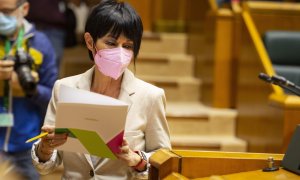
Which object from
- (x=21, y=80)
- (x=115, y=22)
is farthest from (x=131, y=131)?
(x=21, y=80)

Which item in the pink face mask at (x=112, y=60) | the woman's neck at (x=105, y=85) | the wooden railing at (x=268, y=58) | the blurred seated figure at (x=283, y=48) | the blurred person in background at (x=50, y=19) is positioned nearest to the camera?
the pink face mask at (x=112, y=60)

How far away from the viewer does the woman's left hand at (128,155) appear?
6.18ft

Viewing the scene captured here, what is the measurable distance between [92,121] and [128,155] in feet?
0.58

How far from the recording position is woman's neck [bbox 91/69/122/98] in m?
2.09

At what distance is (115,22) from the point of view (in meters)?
1.98

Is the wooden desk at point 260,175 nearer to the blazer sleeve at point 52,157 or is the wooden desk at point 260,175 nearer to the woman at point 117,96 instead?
the woman at point 117,96

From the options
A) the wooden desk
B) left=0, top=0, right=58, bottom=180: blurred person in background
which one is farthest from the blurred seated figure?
the wooden desk

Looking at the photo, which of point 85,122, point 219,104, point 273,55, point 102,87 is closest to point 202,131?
point 219,104

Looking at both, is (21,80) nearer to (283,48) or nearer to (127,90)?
(127,90)

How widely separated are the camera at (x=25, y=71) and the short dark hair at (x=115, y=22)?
661 millimetres

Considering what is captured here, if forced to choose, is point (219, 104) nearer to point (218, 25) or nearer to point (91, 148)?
point (218, 25)

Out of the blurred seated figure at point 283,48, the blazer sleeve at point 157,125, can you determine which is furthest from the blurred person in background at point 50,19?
the blazer sleeve at point 157,125

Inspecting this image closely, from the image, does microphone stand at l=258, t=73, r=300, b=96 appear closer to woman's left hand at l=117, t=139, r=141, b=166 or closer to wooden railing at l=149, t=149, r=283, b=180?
Result: wooden railing at l=149, t=149, r=283, b=180

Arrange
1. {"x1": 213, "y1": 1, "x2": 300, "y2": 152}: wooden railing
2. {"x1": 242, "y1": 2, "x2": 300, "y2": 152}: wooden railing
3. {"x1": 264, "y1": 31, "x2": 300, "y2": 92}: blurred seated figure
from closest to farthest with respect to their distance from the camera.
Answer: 1. {"x1": 242, "y1": 2, "x2": 300, "y2": 152}: wooden railing
2. {"x1": 213, "y1": 1, "x2": 300, "y2": 152}: wooden railing
3. {"x1": 264, "y1": 31, "x2": 300, "y2": 92}: blurred seated figure
